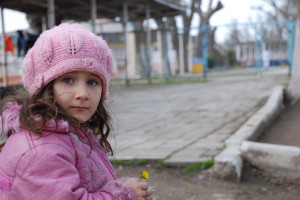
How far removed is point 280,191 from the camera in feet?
10.6

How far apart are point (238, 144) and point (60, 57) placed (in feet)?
9.28

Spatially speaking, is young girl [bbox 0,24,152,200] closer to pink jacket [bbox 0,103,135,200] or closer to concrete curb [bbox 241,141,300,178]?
pink jacket [bbox 0,103,135,200]

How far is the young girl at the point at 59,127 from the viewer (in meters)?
1.34

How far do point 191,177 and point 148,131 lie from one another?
2076 mm

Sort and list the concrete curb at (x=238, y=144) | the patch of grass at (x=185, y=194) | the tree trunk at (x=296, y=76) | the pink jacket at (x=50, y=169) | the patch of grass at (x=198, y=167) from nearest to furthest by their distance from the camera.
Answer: the pink jacket at (x=50, y=169), the patch of grass at (x=185, y=194), the concrete curb at (x=238, y=144), the patch of grass at (x=198, y=167), the tree trunk at (x=296, y=76)

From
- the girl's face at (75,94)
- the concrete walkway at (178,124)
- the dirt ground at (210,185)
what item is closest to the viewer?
the girl's face at (75,94)

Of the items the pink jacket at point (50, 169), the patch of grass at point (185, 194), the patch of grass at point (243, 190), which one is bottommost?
the patch of grass at point (243, 190)

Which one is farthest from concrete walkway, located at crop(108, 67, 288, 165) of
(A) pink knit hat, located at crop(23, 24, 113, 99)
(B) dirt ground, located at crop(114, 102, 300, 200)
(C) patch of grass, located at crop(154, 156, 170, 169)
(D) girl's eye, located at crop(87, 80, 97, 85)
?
(A) pink knit hat, located at crop(23, 24, 113, 99)

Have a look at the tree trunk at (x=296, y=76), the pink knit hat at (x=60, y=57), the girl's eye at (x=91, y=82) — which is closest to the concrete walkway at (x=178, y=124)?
the girl's eye at (x=91, y=82)

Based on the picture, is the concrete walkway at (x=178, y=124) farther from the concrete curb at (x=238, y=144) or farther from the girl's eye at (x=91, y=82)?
the girl's eye at (x=91, y=82)

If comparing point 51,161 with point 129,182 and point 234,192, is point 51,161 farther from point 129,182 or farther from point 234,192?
point 234,192

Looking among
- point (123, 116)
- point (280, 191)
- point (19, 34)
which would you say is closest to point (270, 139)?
point (280, 191)

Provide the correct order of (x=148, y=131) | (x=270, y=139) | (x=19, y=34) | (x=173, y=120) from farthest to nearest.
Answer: (x=19, y=34)
(x=173, y=120)
(x=148, y=131)
(x=270, y=139)

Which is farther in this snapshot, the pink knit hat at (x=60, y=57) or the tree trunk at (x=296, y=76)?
the tree trunk at (x=296, y=76)
